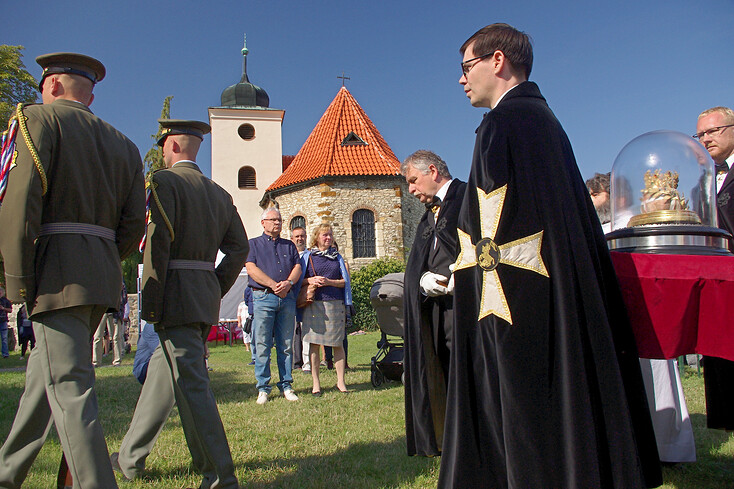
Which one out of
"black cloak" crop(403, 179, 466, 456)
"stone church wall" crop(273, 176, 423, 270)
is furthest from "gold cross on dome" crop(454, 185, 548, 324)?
"stone church wall" crop(273, 176, 423, 270)

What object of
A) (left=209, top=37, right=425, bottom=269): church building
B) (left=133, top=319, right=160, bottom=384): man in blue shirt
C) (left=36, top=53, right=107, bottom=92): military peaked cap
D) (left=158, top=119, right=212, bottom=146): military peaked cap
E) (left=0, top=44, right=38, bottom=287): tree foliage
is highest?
(left=0, top=44, right=38, bottom=287): tree foliage

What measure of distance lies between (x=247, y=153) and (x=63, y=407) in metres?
34.0

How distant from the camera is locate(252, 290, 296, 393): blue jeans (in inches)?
255

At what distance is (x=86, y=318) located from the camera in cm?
279

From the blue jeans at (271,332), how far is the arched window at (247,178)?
29.5 meters

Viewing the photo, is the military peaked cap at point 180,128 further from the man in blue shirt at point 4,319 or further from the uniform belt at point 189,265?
the man in blue shirt at point 4,319

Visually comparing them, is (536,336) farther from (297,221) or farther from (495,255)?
(297,221)

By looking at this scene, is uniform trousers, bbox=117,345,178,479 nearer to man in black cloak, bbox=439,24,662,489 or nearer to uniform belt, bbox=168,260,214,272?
uniform belt, bbox=168,260,214,272

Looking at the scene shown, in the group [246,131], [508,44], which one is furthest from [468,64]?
[246,131]

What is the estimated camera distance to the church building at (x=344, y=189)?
2748 centimetres

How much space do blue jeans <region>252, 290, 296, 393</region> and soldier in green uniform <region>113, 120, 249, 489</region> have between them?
2.84m

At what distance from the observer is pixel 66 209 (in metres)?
2.75

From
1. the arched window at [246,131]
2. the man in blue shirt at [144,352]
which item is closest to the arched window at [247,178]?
the arched window at [246,131]

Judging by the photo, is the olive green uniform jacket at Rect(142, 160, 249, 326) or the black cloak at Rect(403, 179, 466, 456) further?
the black cloak at Rect(403, 179, 466, 456)
